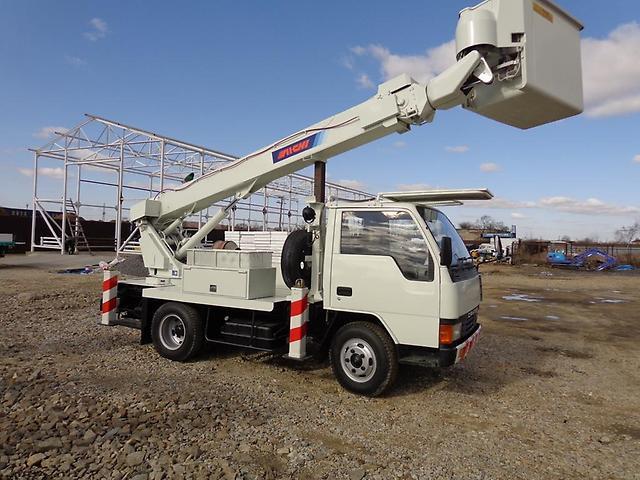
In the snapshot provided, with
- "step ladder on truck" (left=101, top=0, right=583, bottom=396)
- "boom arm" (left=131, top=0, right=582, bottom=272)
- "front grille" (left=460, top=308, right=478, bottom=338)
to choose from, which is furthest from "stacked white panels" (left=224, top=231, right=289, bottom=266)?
"front grille" (left=460, top=308, right=478, bottom=338)

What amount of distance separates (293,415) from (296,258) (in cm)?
201

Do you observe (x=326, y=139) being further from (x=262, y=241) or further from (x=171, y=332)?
(x=171, y=332)

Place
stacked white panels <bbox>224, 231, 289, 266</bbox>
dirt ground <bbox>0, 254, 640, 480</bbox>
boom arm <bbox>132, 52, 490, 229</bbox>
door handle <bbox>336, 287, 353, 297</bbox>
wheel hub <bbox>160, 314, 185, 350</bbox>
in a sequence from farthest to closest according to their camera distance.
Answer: stacked white panels <bbox>224, 231, 289, 266</bbox>
wheel hub <bbox>160, 314, 185, 350</bbox>
door handle <bbox>336, 287, 353, 297</bbox>
boom arm <bbox>132, 52, 490, 229</bbox>
dirt ground <bbox>0, 254, 640, 480</bbox>

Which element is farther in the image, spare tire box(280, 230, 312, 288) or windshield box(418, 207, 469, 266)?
spare tire box(280, 230, 312, 288)

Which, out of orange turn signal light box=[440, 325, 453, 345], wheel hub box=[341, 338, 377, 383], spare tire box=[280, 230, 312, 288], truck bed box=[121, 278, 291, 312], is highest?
spare tire box=[280, 230, 312, 288]

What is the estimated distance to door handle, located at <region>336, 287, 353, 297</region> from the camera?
5586 millimetres

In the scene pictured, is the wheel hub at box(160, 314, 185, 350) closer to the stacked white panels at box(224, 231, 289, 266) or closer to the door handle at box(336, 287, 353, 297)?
the stacked white panels at box(224, 231, 289, 266)

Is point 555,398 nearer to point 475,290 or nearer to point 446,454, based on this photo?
point 475,290

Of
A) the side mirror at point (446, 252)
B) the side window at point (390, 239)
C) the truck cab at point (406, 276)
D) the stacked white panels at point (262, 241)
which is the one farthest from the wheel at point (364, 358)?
the stacked white panels at point (262, 241)

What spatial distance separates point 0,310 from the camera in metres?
9.90

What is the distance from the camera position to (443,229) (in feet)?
18.8

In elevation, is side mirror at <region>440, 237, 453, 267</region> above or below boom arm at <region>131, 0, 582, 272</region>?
below

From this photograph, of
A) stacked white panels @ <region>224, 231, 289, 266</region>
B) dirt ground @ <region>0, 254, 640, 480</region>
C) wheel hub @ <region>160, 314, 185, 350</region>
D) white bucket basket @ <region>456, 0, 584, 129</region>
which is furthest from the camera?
stacked white panels @ <region>224, 231, 289, 266</region>

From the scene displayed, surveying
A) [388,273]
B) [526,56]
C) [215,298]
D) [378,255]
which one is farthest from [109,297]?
[526,56]
